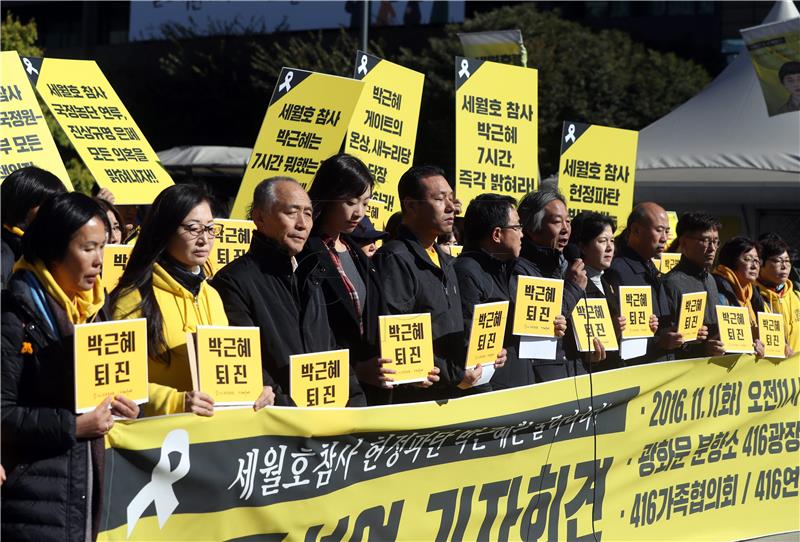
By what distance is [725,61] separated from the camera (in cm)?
2994

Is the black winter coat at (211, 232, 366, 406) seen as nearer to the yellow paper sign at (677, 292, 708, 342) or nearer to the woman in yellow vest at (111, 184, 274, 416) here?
the woman in yellow vest at (111, 184, 274, 416)

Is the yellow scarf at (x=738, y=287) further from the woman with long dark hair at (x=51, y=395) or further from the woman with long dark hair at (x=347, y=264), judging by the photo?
the woman with long dark hair at (x=51, y=395)

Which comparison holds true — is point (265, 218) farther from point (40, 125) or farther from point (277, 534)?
point (40, 125)

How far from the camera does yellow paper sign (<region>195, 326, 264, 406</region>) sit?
12.5ft

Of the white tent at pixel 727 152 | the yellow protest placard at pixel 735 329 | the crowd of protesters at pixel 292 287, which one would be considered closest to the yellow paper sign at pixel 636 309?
the crowd of protesters at pixel 292 287

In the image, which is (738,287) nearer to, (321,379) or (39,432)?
(321,379)

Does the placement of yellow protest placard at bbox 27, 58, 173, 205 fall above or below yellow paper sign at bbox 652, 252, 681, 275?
above

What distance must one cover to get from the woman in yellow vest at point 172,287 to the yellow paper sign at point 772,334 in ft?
12.3

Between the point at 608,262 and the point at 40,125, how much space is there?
328 cm

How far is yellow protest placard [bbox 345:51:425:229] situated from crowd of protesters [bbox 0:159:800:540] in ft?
3.17

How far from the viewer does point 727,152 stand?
14.8 meters

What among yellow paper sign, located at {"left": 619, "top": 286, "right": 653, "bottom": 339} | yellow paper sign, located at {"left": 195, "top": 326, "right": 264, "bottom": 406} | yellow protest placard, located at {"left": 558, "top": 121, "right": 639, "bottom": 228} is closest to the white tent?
yellow protest placard, located at {"left": 558, "top": 121, "right": 639, "bottom": 228}

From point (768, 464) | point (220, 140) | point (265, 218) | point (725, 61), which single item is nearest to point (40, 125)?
point (265, 218)

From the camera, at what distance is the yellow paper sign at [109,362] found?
3438mm
